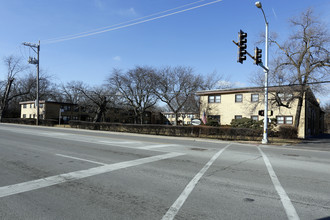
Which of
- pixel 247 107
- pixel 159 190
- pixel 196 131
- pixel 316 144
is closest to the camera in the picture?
pixel 159 190

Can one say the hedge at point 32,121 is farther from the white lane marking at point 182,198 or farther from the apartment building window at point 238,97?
the white lane marking at point 182,198

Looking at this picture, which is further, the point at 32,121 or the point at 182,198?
the point at 32,121

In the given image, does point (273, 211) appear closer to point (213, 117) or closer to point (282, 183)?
point (282, 183)

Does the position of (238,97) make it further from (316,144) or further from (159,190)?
(159,190)

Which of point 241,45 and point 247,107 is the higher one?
point 241,45

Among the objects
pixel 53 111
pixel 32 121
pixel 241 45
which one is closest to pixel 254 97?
pixel 241 45

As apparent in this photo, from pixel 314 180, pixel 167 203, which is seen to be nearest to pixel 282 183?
pixel 314 180

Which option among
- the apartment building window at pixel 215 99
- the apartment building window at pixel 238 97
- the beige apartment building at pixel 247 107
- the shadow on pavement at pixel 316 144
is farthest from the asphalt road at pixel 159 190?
the apartment building window at pixel 215 99

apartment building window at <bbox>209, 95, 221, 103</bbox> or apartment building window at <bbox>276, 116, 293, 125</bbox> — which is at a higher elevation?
apartment building window at <bbox>209, 95, 221, 103</bbox>

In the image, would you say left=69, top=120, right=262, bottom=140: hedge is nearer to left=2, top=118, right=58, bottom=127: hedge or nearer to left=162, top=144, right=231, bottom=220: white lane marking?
left=162, top=144, right=231, bottom=220: white lane marking

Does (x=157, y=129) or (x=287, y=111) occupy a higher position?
(x=287, y=111)

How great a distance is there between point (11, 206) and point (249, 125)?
85.0 ft

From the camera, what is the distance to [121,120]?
68.0m

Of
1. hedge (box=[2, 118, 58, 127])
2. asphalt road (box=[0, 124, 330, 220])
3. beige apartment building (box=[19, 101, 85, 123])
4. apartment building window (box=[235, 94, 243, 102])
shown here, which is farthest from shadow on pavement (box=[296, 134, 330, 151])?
beige apartment building (box=[19, 101, 85, 123])
